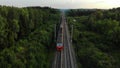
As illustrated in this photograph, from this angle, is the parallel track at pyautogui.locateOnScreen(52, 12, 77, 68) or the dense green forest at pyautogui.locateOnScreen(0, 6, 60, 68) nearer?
the dense green forest at pyautogui.locateOnScreen(0, 6, 60, 68)

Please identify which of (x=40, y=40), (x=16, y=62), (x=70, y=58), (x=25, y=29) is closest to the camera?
(x=16, y=62)

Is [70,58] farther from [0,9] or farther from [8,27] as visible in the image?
[0,9]

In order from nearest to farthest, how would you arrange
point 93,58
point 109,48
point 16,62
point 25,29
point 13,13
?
point 16,62 < point 93,58 < point 109,48 < point 13,13 < point 25,29

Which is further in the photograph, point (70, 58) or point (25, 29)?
point (25, 29)

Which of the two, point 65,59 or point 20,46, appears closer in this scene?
point 20,46

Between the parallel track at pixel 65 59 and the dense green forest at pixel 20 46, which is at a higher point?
the dense green forest at pixel 20 46

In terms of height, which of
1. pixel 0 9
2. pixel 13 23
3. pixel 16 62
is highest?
pixel 0 9

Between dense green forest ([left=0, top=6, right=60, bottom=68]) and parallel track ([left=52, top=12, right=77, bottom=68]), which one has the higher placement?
dense green forest ([left=0, top=6, right=60, bottom=68])

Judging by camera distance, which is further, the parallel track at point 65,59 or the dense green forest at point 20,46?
the parallel track at point 65,59

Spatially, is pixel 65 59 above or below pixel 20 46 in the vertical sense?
below

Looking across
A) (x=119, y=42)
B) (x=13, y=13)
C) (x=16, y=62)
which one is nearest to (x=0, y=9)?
(x=13, y=13)

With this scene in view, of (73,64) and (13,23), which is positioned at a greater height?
(13,23)
